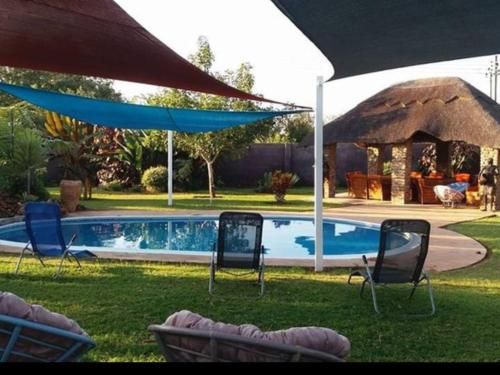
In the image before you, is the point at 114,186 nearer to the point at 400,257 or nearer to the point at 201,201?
the point at 201,201

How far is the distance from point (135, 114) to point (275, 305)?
4488mm

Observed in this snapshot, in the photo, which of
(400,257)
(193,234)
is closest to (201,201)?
(193,234)

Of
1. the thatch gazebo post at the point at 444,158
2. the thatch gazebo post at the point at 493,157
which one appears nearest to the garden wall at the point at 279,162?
the thatch gazebo post at the point at 444,158

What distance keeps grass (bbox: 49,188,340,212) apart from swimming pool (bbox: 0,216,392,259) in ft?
7.78

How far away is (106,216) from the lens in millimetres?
15562

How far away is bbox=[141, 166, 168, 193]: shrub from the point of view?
2403 centimetres

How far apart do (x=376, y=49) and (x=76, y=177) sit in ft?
54.0

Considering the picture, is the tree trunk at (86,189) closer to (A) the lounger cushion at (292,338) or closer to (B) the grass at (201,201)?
(B) the grass at (201,201)

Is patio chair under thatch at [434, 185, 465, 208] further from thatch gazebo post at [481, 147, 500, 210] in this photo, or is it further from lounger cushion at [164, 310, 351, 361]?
lounger cushion at [164, 310, 351, 361]

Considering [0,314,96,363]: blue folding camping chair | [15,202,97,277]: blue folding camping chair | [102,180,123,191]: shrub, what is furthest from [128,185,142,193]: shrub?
[0,314,96,363]: blue folding camping chair

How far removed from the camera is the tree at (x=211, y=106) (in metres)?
20.4

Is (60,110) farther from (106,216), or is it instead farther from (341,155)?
(341,155)

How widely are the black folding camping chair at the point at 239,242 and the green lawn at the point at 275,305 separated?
1.14ft

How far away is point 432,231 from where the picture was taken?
13.0 metres
